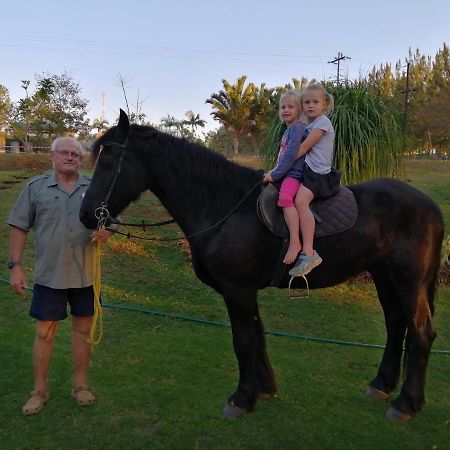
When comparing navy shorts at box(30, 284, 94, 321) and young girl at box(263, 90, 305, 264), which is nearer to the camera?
young girl at box(263, 90, 305, 264)

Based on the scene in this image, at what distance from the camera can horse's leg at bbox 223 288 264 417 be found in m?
3.23

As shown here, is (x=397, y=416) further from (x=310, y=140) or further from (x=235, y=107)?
(x=235, y=107)

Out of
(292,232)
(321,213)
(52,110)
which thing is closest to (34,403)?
(292,232)

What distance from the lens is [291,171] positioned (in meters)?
3.12

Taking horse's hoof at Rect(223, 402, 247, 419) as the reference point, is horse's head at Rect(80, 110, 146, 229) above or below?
above

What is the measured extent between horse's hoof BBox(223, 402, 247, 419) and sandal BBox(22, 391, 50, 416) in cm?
143

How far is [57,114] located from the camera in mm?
27453

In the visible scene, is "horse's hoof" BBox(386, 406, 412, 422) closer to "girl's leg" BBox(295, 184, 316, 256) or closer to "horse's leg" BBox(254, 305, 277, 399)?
"horse's leg" BBox(254, 305, 277, 399)

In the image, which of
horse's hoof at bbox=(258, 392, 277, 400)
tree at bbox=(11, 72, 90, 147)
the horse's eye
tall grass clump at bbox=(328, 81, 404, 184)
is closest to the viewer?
the horse's eye

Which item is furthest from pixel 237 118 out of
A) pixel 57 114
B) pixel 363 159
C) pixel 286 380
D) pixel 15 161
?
pixel 286 380

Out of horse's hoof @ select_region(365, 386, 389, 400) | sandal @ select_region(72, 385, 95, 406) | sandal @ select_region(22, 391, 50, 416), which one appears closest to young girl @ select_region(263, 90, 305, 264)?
horse's hoof @ select_region(365, 386, 389, 400)

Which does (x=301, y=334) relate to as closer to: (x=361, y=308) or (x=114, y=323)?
(x=361, y=308)

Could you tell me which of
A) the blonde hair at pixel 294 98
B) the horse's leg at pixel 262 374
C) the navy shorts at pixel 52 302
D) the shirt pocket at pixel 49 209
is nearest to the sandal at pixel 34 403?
the navy shorts at pixel 52 302

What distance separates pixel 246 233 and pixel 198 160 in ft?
2.19
